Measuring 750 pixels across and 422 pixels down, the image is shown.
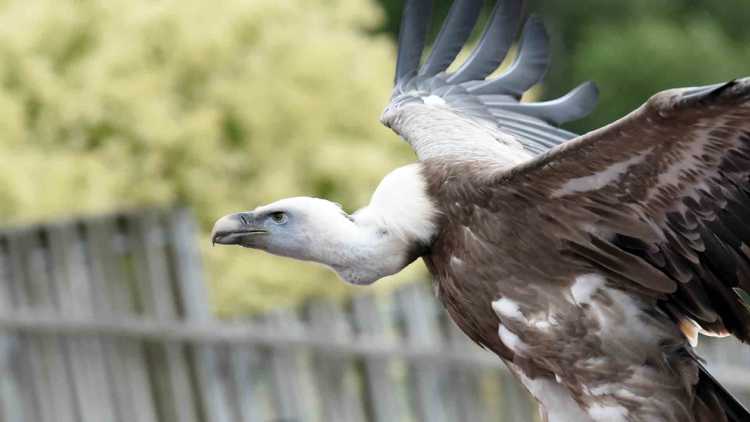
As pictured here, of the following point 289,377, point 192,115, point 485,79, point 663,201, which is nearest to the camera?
point 663,201

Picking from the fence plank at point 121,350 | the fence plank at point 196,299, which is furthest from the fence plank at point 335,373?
the fence plank at point 121,350

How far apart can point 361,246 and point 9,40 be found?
5874mm

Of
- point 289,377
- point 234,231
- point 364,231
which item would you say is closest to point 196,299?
point 289,377

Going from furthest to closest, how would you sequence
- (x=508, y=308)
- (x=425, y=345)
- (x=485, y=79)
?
(x=425, y=345)
(x=485, y=79)
(x=508, y=308)

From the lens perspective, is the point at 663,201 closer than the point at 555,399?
Yes

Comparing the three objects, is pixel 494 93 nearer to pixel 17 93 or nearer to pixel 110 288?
pixel 110 288

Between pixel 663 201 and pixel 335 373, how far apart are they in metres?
3.92

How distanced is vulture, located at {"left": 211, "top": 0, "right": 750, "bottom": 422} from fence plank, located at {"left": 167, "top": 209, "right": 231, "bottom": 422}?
3888 mm

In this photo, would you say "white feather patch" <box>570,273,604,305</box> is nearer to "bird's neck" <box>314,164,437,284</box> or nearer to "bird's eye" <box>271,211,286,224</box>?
"bird's neck" <box>314,164,437,284</box>

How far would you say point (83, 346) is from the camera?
7.64 m

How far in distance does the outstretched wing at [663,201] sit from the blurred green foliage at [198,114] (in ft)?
19.0

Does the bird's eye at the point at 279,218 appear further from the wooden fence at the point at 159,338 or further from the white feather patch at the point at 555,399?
the wooden fence at the point at 159,338

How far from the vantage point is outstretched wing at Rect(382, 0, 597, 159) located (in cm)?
454

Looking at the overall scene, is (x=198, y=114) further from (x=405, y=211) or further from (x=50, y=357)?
(x=405, y=211)
